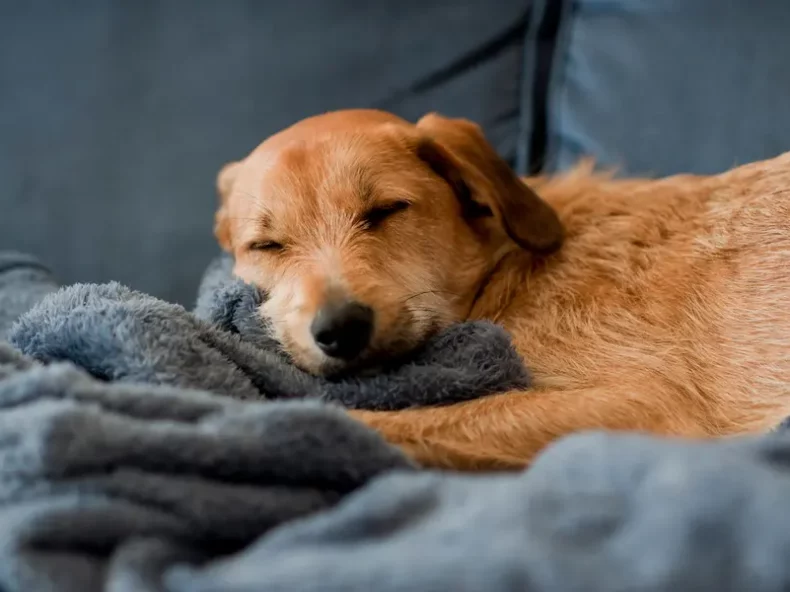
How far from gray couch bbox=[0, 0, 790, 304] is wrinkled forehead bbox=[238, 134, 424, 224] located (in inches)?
36.7

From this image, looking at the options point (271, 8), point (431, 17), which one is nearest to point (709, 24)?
point (431, 17)

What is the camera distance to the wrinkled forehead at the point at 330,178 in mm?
1698

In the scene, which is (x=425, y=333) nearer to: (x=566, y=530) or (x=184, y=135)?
(x=566, y=530)

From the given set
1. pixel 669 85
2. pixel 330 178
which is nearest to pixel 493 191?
pixel 330 178

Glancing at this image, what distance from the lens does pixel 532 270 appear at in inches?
72.3

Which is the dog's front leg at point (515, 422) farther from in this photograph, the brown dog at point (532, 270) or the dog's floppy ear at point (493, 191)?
the dog's floppy ear at point (493, 191)

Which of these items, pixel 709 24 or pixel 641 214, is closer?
pixel 641 214

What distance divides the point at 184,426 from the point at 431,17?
2.02 m

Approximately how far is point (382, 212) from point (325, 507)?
2.71ft

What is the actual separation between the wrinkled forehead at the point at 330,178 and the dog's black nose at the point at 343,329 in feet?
1.09

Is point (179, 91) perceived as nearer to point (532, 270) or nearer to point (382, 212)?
point (382, 212)

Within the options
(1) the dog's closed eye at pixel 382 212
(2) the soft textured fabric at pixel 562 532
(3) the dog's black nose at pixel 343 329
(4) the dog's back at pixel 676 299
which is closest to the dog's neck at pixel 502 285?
(4) the dog's back at pixel 676 299

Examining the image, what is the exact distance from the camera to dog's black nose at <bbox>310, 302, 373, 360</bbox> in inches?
55.2

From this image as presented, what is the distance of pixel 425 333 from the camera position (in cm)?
155
